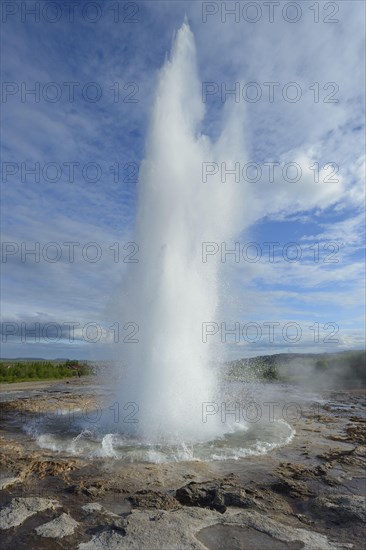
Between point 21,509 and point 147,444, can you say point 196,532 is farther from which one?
point 147,444

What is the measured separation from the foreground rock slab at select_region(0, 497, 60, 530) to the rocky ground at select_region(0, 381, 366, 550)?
16mm

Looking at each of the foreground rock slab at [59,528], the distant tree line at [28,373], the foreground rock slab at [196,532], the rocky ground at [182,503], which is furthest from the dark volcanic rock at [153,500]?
the distant tree line at [28,373]

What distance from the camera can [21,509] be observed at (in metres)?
6.89

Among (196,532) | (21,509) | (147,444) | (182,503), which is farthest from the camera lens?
(147,444)

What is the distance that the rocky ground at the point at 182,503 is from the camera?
20.2 ft

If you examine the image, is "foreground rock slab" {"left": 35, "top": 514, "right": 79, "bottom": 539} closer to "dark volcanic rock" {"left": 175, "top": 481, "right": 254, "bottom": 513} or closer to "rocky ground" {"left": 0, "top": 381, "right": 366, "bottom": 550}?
"rocky ground" {"left": 0, "top": 381, "right": 366, "bottom": 550}

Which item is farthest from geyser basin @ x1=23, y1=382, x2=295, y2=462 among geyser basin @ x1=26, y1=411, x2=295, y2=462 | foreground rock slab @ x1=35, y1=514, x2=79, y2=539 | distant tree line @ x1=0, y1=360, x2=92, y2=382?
distant tree line @ x1=0, y1=360, x2=92, y2=382

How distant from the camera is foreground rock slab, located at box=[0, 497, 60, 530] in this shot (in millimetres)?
6449

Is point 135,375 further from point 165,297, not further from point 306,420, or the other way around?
point 306,420

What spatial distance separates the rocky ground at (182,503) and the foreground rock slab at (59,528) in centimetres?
2

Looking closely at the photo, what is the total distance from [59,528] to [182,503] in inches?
96.1

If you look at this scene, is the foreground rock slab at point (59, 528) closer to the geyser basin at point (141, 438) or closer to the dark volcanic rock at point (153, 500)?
the dark volcanic rock at point (153, 500)

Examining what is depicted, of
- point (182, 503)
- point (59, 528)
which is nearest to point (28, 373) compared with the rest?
point (182, 503)

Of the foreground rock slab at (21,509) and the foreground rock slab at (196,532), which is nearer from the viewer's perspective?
the foreground rock slab at (196,532)
